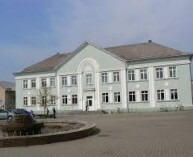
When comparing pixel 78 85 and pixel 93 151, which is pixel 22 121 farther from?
pixel 78 85

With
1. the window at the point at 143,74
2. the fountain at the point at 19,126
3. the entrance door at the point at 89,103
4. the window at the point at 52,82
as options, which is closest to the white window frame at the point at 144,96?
the window at the point at 143,74

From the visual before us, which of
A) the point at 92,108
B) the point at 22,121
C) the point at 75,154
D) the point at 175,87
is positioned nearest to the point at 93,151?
the point at 75,154

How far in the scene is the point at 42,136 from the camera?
1609cm

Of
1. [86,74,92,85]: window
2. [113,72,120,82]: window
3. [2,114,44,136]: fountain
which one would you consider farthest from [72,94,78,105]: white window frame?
[2,114,44,136]: fountain

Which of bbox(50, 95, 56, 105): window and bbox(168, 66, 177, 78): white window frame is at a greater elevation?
bbox(168, 66, 177, 78): white window frame

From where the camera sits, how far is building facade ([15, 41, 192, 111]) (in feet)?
177

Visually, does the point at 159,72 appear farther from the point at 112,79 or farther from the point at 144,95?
the point at 112,79

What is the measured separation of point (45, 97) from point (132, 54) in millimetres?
16256

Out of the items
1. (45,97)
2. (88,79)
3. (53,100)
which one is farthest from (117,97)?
(53,100)

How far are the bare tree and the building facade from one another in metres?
0.25

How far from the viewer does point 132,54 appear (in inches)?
2336

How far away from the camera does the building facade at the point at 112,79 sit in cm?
5409

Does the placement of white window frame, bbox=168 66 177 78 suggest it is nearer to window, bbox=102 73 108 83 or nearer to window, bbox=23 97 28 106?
window, bbox=102 73 108 83

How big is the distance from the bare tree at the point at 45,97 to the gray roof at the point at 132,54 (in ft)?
14.7
